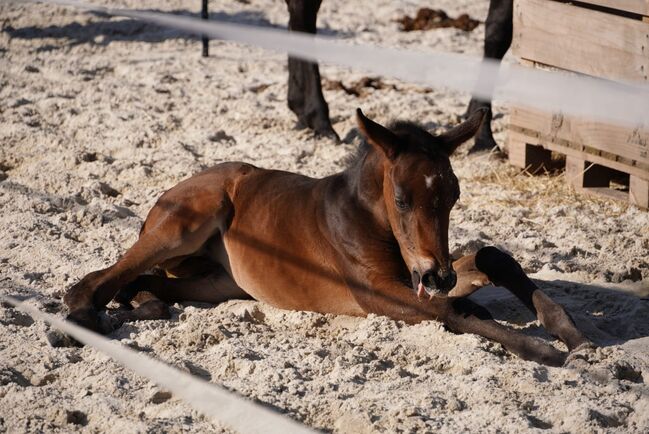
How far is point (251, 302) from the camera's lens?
5.10m

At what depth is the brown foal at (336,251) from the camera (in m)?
4.16

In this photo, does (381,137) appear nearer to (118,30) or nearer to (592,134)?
(592,134)

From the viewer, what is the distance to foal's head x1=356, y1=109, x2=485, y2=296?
159 inches

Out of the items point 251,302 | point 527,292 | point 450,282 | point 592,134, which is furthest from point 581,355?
point 592,134

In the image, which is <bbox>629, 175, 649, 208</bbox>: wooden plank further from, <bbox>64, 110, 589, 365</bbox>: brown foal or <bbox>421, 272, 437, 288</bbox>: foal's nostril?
<bbox>421, 272, 437, 288</bbox>: foal's nostril

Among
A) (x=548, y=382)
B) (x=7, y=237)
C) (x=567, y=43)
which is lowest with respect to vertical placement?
(x=7, y=237)

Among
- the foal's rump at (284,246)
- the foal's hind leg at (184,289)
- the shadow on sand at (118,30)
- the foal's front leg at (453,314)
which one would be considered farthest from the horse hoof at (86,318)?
the shadow on sand at (118,30)

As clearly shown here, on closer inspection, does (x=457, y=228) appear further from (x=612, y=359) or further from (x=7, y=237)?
(x=7, y=237)

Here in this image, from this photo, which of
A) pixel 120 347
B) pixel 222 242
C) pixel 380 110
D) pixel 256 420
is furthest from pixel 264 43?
pixel 380 110

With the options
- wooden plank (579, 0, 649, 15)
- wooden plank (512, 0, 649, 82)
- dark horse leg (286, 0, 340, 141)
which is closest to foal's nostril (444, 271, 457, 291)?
wooden plank (512, 0, 649, 82)

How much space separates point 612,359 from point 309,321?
4.36 feet

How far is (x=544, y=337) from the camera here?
448 cm

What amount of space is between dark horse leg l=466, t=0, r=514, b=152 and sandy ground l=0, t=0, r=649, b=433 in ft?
0.76

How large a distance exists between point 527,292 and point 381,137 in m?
0.88
